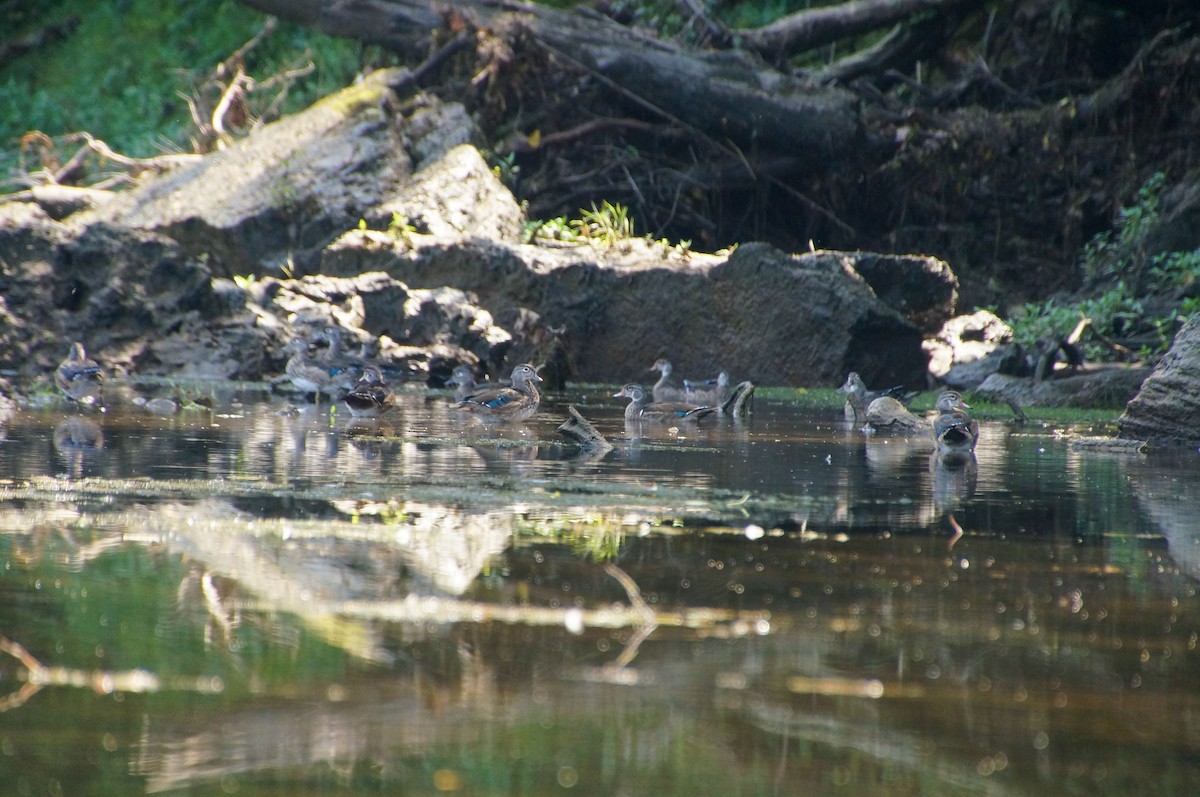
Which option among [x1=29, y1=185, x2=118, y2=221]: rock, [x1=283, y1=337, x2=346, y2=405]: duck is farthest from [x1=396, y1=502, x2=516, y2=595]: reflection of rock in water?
[x1=29, y1=185, x2=118, y2=221]: rock

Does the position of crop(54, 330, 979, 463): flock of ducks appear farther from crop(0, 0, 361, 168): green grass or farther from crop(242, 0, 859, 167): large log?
crop(0, 0, 361, 168): green grass

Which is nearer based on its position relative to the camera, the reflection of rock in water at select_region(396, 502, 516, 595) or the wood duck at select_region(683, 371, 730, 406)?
the reflection of rock in water at select_region(396, 502, 516, 595)

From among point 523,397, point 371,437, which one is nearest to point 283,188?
point 523,397

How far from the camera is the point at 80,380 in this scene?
12.8m

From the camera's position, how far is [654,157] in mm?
22156

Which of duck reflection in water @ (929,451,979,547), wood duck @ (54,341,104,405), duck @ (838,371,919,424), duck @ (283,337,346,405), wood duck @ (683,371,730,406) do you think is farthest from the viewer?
wood duck @ (683,371,730,406)

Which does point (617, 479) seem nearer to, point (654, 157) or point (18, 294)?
point (18, 294)

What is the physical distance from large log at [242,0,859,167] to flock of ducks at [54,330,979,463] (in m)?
6.45

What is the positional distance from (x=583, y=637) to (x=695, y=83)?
1800 centimetres

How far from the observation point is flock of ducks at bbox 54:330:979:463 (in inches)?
404

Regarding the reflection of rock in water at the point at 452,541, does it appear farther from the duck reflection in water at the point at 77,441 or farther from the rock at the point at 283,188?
the rock at the point at 283,188

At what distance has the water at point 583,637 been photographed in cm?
250

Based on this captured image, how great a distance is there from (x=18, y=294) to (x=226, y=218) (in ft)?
13.1

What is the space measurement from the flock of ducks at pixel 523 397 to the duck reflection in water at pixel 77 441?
2.24 metres
